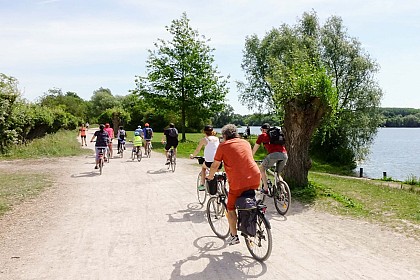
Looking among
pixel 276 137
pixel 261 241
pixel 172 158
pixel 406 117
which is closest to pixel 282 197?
pixel 276 137

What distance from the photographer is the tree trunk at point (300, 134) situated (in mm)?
10555

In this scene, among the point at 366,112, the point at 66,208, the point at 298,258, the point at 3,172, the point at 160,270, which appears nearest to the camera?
the point at 160,270

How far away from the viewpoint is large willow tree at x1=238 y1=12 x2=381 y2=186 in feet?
34.6

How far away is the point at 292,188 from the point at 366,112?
2242 cm

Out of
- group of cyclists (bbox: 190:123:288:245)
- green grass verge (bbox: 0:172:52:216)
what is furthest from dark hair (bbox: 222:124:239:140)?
green grass verge (bbox: 0:172:52:216)

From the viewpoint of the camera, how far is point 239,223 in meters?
5.44

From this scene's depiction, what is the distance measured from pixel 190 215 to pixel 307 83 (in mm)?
5334

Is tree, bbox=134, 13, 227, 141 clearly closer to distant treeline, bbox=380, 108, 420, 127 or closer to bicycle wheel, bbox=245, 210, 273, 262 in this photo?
bicycle wheel, bbox=245, 210, 273, 262

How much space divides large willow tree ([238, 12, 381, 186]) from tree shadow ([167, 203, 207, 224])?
11.8ft

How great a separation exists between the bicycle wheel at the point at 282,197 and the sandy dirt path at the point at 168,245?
9.4 inches

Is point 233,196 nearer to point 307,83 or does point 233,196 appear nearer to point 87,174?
point 307,83

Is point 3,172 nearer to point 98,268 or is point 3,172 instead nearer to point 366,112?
point 98,268

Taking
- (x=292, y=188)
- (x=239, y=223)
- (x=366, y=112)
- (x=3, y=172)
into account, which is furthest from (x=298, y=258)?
(x=366, y=112)

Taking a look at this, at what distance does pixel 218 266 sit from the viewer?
511 cm
